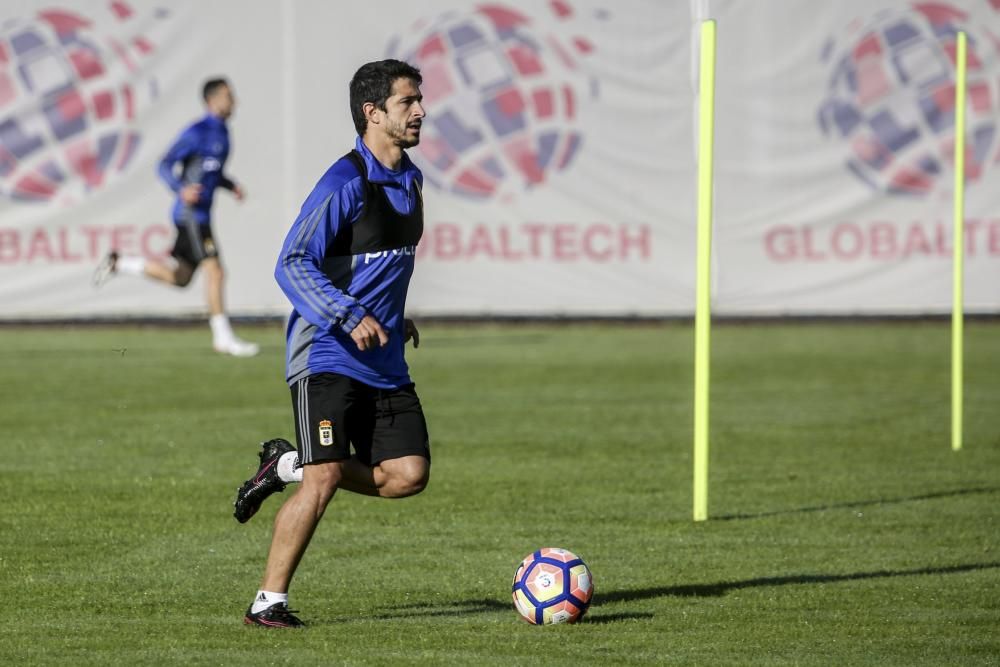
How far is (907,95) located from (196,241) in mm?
9816

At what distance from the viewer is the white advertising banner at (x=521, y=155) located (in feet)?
73.3

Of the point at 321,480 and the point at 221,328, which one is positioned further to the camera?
the point at 221,328

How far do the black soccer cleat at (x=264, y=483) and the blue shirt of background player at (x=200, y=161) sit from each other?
11.7m

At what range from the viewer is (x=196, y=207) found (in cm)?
1859

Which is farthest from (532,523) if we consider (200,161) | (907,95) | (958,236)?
(907,95)

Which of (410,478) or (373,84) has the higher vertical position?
(373,84)

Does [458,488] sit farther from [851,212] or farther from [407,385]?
[851,212]

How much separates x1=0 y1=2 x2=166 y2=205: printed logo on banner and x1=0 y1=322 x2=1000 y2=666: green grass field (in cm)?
505

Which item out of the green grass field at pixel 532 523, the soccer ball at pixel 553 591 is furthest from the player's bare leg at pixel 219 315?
the soccer ball at pixel 553 591

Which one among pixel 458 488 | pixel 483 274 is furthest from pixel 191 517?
pixel 483 274

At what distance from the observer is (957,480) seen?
1099cm

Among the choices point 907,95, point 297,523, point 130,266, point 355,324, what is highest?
point 907,95

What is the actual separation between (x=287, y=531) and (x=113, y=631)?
0.79 metres

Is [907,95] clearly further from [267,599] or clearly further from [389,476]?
[267,599]
